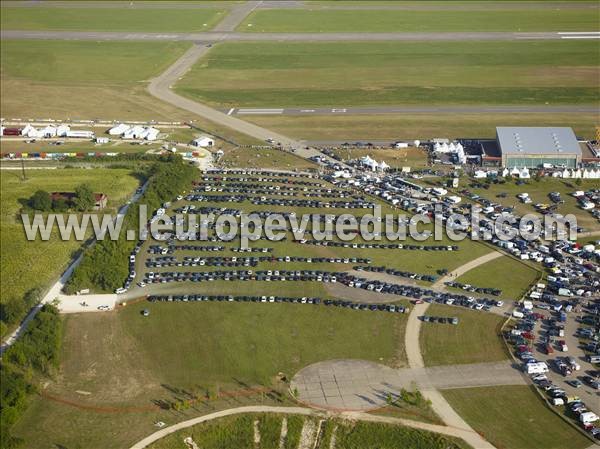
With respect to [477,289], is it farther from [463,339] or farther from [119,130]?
[119,130]

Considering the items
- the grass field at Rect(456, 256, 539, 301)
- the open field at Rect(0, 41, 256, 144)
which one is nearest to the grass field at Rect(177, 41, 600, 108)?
the open field at Rect(0, 41, 256, 144)

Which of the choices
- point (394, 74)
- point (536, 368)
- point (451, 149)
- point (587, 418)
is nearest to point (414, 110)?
point (451, 149)

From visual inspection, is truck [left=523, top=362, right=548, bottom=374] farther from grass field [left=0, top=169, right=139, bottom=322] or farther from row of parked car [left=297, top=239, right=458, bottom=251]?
grass field [left=0, top=169, right=139, bottom=322]

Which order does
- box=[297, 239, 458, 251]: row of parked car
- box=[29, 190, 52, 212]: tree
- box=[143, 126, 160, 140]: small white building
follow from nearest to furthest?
box=[297, 239, 458, 251]: row of parked car → box=[29, 190, 52, 212]: tree → box=[143, 126, 160, 140]: small white building

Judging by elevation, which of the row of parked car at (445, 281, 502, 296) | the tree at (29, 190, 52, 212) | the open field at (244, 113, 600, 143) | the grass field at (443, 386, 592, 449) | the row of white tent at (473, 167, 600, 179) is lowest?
the grass field at (443, 386, 592, 449)

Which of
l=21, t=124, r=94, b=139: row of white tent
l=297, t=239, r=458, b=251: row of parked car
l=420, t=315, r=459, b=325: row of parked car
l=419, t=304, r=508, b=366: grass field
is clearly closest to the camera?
l=419, t=304, r=508, b=366: grass field

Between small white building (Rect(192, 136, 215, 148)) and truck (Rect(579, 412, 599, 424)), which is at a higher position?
small white building (Rect(192, 136, 215, 148))
